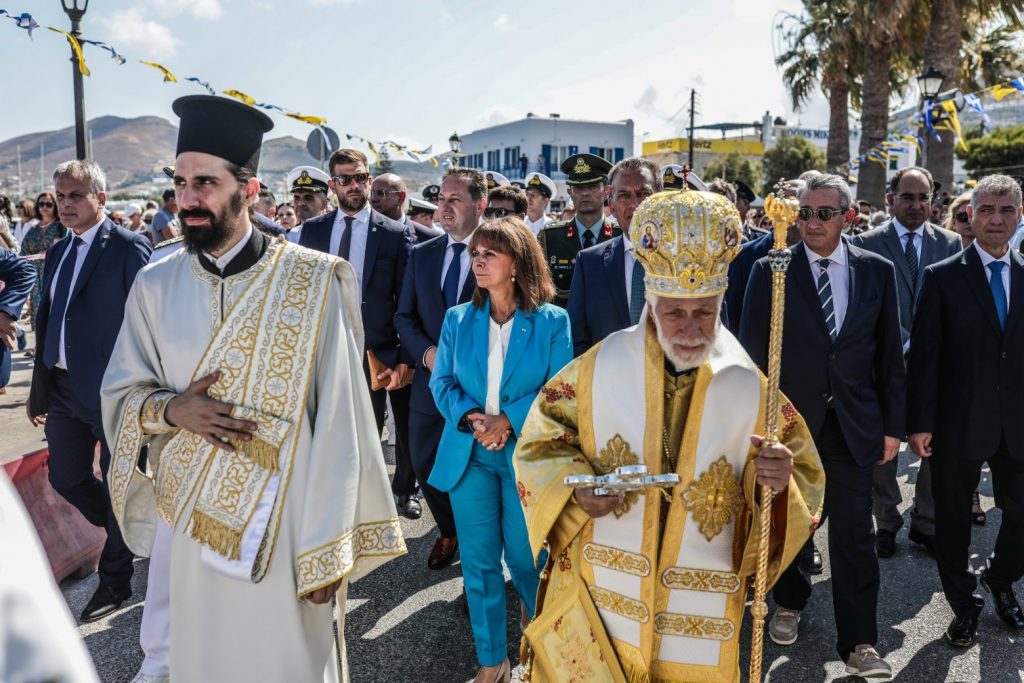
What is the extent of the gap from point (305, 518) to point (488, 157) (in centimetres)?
6571

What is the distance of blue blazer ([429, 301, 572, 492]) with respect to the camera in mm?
4164

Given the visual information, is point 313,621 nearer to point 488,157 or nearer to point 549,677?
point 549,677

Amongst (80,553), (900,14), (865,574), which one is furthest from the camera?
(900,14)

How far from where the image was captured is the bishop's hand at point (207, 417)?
2957 mm

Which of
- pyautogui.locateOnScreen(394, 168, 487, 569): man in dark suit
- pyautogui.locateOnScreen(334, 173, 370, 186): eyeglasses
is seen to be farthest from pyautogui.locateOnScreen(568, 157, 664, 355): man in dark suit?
pyautogui.locateOnScreen(334, 173, 370, 186): eyeglasses

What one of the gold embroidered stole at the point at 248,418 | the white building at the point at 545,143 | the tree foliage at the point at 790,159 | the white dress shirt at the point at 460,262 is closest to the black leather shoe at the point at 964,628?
the white dress shirt at the point at 460,262

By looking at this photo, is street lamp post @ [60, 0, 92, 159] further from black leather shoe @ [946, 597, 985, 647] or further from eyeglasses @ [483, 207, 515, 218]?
black leather shoe @ [946, 597, 985, 647]

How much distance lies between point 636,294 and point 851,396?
1.30 metres

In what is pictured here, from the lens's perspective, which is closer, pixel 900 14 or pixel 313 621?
pixel 313 621

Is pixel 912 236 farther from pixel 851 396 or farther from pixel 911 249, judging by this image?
pixel 851 396

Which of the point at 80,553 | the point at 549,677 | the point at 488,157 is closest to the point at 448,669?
the point at 549,677

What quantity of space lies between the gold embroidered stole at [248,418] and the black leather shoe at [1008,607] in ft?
13.5

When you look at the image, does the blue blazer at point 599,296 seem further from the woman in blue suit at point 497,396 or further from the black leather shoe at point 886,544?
the black leather shoe at point 886,544

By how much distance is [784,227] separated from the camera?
2.67m
